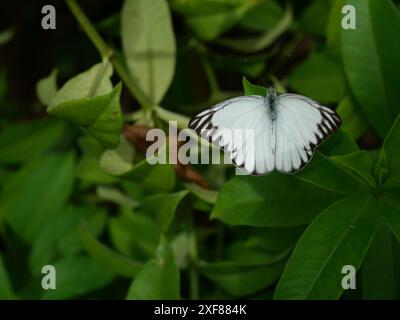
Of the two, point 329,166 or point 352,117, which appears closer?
point 329,166

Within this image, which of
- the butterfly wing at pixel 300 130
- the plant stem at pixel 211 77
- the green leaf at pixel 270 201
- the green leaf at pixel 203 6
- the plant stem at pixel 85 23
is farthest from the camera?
the plant stem at pixel 211 77

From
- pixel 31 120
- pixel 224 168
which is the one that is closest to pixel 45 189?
pixel 31 120

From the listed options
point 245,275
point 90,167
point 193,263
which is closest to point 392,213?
point 245,275

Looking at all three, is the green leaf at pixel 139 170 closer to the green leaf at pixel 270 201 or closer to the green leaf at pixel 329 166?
the green leaf at pixel 270 201

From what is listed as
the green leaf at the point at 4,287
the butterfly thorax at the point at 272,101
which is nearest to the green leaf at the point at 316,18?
the butterfly thorax at the point at 272,101

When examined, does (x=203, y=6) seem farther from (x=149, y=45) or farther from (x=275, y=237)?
(x=275, y=237)

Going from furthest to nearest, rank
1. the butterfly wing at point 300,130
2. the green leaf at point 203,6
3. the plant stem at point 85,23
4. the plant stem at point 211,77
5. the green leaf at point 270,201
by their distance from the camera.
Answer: the plant stem at point 211,77 → the green leaf at point 203,6 → the plant stem at point 85,23 → the green leaf at point 270,201 → the butterfly wing at point 300,130
